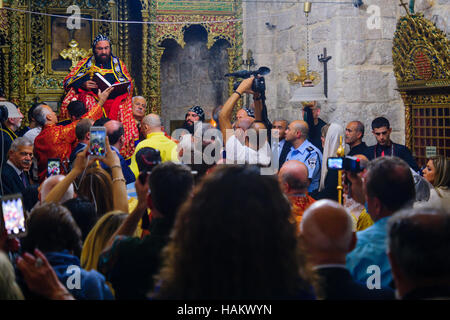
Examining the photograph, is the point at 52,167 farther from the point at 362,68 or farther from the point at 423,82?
the point at 362,68

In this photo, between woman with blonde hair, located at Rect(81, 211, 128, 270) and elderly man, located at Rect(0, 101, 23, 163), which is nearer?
woman with blonde hair, located at Rect(81, 211, 128, 270)

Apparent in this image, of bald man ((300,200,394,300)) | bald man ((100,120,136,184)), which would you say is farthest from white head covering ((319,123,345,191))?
bald man ((300,200,394,300))

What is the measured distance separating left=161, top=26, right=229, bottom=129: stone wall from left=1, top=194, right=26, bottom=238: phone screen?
8039 mm

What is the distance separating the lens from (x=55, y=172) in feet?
15.9

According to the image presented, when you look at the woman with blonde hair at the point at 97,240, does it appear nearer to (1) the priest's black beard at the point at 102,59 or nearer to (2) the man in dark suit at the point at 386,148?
(2) the man in dark suit at the point at 386,148

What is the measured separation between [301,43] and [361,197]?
558cm

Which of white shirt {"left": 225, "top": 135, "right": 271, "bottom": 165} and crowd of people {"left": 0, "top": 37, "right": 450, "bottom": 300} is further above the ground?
white shirt {"left": 225, "top": 135, "right": 271, "bottom": 165}

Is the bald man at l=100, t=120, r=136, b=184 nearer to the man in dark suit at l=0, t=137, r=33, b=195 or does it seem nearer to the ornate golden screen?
the man in dark suit at l=0, t=137, r=33, b=195

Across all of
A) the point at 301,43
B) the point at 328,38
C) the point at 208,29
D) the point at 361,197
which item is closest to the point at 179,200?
the point at 361,197

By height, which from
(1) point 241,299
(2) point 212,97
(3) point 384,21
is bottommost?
(1) point 241,299

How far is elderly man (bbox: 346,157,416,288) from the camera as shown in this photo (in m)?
2.95

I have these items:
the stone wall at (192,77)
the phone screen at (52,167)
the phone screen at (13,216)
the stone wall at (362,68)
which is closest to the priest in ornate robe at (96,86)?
the stone wall at (192,77)

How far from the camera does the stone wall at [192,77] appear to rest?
10.9m

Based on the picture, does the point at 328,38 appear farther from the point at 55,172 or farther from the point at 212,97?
the point at 55,172
